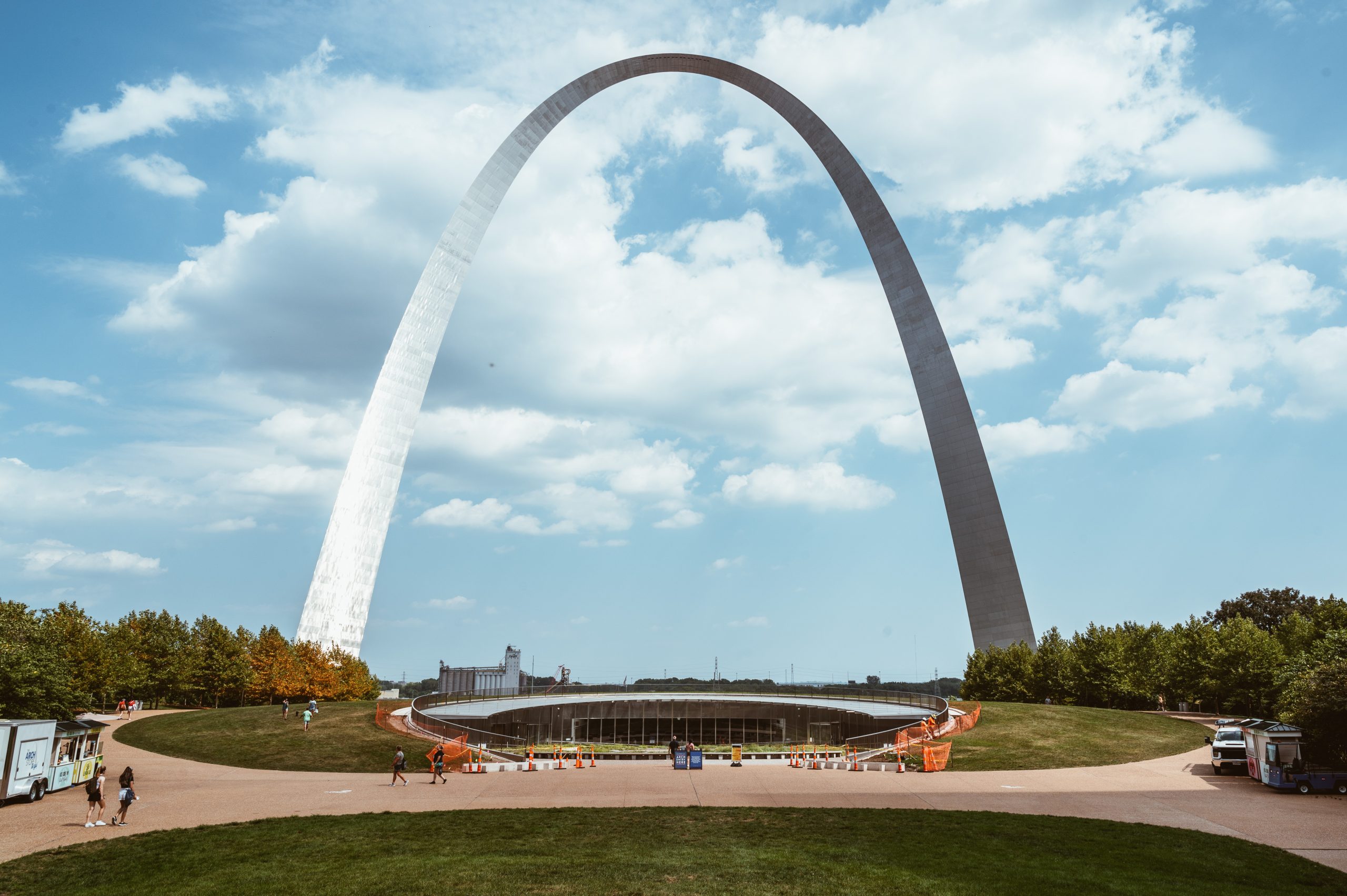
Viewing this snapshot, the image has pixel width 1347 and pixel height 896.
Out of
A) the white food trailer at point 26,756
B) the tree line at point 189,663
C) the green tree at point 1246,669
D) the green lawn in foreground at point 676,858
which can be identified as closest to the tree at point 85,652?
the tree line at point 189,663

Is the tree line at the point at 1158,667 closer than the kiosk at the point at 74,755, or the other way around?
the kiosk at the point at 74,755

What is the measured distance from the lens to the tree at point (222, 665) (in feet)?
176

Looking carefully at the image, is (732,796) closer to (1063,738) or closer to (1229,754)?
(1229,754)

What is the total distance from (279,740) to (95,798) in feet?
54.2

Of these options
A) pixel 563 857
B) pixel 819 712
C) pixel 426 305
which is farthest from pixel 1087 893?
pixel 426 305

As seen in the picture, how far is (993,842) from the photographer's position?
57.2ft

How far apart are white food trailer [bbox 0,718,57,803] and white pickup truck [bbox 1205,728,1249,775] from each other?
35657 millimetres

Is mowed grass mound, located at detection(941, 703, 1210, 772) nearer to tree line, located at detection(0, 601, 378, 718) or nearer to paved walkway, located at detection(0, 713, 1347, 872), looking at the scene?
paved walkway, located at detection(0, 713, 1347, 872)

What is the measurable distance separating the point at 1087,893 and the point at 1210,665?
38090 mm

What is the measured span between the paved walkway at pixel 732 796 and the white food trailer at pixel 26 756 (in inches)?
20.0

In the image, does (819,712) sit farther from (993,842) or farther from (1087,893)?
(1087,893)

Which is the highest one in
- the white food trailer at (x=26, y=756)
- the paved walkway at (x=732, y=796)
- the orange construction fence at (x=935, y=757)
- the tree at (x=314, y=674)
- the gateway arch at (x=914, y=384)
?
the gateway arch at (x=914, y=384)

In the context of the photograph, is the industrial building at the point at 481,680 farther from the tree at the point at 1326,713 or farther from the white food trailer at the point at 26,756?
the tree at the point at 1326,713

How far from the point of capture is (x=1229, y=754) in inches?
1089
